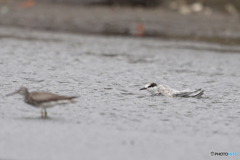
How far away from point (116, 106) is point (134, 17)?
26607 mm

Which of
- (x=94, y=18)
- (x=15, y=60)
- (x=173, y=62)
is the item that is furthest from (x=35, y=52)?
(x=94, y=18)

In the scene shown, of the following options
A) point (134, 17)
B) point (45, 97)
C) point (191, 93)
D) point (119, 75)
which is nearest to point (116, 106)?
point (45, 97)

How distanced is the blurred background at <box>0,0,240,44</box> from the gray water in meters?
7.30

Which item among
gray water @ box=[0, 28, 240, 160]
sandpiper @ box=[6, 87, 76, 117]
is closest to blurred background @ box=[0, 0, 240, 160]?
gray water @ box=[0, 28, 240, 160]

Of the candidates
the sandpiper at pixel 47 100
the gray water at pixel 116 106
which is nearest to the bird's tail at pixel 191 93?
the gray water at pixel 116 106

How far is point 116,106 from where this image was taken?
47.0 ft

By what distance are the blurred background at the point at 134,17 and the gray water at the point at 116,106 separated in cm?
730

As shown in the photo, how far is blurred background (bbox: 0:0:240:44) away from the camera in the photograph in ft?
119

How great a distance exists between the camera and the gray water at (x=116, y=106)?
34.1 feet

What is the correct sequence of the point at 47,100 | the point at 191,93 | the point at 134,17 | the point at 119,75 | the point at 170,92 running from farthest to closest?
the point at 134,17 → the point at 119,75 → the point at 170,92 → the point at 191,93 → the point at 47,100

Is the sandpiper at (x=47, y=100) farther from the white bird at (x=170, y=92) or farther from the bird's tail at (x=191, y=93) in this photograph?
the bird's tail at (x=191, y=93)

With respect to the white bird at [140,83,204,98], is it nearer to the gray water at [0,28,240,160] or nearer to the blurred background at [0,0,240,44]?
the gray water at [0,28,240,160]

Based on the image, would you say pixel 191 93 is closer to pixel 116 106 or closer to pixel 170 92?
pixel 170 92

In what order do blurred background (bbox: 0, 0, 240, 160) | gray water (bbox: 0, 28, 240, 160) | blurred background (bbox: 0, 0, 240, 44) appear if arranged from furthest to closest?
blurred background (bbox: 0, 0, 240, 44)
blurred background (bbox: 0, 0, 240, 160)
gray water (bbox: 0, 28, 240, 160)
